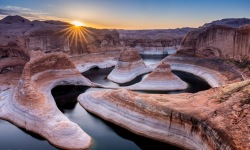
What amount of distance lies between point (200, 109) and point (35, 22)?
81.0 m

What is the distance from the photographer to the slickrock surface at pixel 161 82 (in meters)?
34.6

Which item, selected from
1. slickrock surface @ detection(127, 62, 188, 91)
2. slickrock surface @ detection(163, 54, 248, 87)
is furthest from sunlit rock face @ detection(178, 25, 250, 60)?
slickrock surface @ detection(127, 62, 188, 91)

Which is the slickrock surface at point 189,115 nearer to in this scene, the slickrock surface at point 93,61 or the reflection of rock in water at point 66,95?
the reflection of rock in water at point 66,95

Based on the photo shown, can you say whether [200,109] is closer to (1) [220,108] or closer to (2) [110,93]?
(1) [220,108]

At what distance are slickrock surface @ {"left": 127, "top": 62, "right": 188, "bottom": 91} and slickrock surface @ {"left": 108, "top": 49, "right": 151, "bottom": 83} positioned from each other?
5063mm

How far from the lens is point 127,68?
42.0 m

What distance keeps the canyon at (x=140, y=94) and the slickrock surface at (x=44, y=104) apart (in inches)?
3.0

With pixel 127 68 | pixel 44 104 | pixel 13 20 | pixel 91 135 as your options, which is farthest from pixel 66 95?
pixel 13 20

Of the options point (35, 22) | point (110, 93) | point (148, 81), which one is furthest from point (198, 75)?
point (35, 22)

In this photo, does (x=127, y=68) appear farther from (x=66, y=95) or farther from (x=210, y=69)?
(x=210, y=69)

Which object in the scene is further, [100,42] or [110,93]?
[100,42]

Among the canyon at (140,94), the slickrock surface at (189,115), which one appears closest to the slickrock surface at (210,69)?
the canyon at (140,94)

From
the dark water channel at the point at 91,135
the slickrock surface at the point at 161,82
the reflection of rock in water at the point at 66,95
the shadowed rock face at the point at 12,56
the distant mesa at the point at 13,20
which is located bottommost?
the dark water channel at the point at 91,135

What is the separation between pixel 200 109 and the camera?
19.2m
